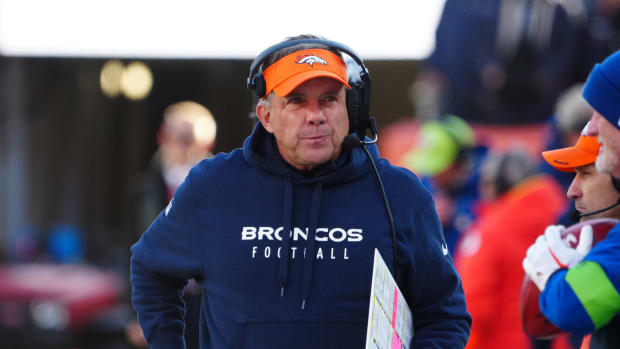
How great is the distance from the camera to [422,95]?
31.4 ft

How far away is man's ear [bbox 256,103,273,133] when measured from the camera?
2.70 meters

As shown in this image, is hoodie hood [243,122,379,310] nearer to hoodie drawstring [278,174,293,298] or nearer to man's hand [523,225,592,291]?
hoodie drawstring [278,174,293,298]

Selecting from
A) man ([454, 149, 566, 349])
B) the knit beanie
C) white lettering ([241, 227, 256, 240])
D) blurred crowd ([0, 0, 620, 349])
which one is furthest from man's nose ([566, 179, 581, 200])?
man ([454, 149, 566, 349])

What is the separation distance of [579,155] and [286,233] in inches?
32.6

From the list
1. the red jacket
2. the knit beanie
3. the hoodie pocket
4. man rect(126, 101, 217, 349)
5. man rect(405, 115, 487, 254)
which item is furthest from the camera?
man rect(126, 101, 217, 349)

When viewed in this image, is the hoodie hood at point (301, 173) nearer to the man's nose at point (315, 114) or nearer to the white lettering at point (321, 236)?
the white lettering at point (321, 236)

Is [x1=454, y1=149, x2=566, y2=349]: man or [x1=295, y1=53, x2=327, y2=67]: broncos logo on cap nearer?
[x1=295, y1=53, x2=327, y2=67]: broncos logo on cap

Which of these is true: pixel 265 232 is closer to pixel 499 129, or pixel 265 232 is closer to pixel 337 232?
pixel 337 232

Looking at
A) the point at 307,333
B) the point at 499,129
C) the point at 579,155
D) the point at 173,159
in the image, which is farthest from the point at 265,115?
the point at 499,129

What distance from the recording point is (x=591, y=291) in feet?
7.84

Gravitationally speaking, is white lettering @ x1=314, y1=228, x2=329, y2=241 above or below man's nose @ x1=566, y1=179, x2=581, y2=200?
below

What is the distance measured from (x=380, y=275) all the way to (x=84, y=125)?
32.0ft

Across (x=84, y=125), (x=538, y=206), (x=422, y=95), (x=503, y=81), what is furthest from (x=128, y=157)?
(x=538, y=206)

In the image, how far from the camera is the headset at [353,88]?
263 centimetres
